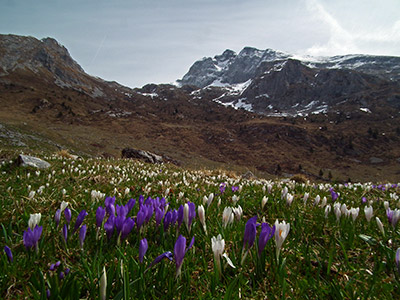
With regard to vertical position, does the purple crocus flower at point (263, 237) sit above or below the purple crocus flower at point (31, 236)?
above

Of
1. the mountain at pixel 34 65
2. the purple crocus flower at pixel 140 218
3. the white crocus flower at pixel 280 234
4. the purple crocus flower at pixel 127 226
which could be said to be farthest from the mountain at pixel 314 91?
the purple crocus flower at pixel 127 226

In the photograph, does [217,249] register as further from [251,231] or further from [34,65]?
[34,65]

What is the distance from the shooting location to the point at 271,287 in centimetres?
129

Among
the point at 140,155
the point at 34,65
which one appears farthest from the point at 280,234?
the point at 34,65

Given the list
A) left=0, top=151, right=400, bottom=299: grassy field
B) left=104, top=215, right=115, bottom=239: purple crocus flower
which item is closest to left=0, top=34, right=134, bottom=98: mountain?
left=0, top=151, right=400, bottom=299: grassy field

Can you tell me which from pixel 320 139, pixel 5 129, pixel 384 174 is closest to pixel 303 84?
pixel 320 139

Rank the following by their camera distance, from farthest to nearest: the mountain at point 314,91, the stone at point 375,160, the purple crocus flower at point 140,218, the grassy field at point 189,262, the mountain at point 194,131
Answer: the mountain at point 314,91, the stone at point 375,160, the mountain at point 194,131, the purple crocus flower at point 140,218, the grassy field at point 189,262

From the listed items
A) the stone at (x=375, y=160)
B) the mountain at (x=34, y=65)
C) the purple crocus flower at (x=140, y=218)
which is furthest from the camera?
the mountain at (x=34, y=65)

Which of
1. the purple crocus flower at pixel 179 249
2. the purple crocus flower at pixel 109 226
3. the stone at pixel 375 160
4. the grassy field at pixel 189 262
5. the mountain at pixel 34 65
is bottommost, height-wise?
the stone at pixel 375 160

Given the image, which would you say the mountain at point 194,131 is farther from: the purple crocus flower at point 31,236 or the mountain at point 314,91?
the purple crocus flower at point 31,236

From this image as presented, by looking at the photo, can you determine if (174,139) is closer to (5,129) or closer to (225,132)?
(225,132)

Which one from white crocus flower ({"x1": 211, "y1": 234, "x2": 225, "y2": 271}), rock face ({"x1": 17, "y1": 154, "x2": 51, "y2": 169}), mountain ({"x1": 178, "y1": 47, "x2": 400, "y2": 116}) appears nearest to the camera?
white crocus flower ({"x1": 211, "y1": 234, "x2": 225, "y2": 271})

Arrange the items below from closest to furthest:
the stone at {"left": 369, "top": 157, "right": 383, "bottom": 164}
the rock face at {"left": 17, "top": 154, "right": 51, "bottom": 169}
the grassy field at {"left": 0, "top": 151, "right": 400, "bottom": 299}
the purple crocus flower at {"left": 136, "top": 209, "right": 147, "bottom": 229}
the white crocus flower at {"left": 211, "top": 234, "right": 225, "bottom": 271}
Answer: the grassy field at {"left": 0, "top": 151, "right": 400, "bottom": 299}
the white crocus flower at {"left": 211, "top": 234, "right": 225, "bottom": 271}
the purple crocus flower at {"left": 136, "top": 209, "right": 147, "bottom": 229}
the rock face at {"left": 17, "top": 154, "right": 51, "bottom": 169}
the stone at {"left": 369, "top": 157, "right": 383, "bottom": 164}

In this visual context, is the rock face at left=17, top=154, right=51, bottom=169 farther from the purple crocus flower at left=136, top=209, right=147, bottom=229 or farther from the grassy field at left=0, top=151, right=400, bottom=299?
the purple crocus flower at left=136, top=209, right=147, bottom=229
